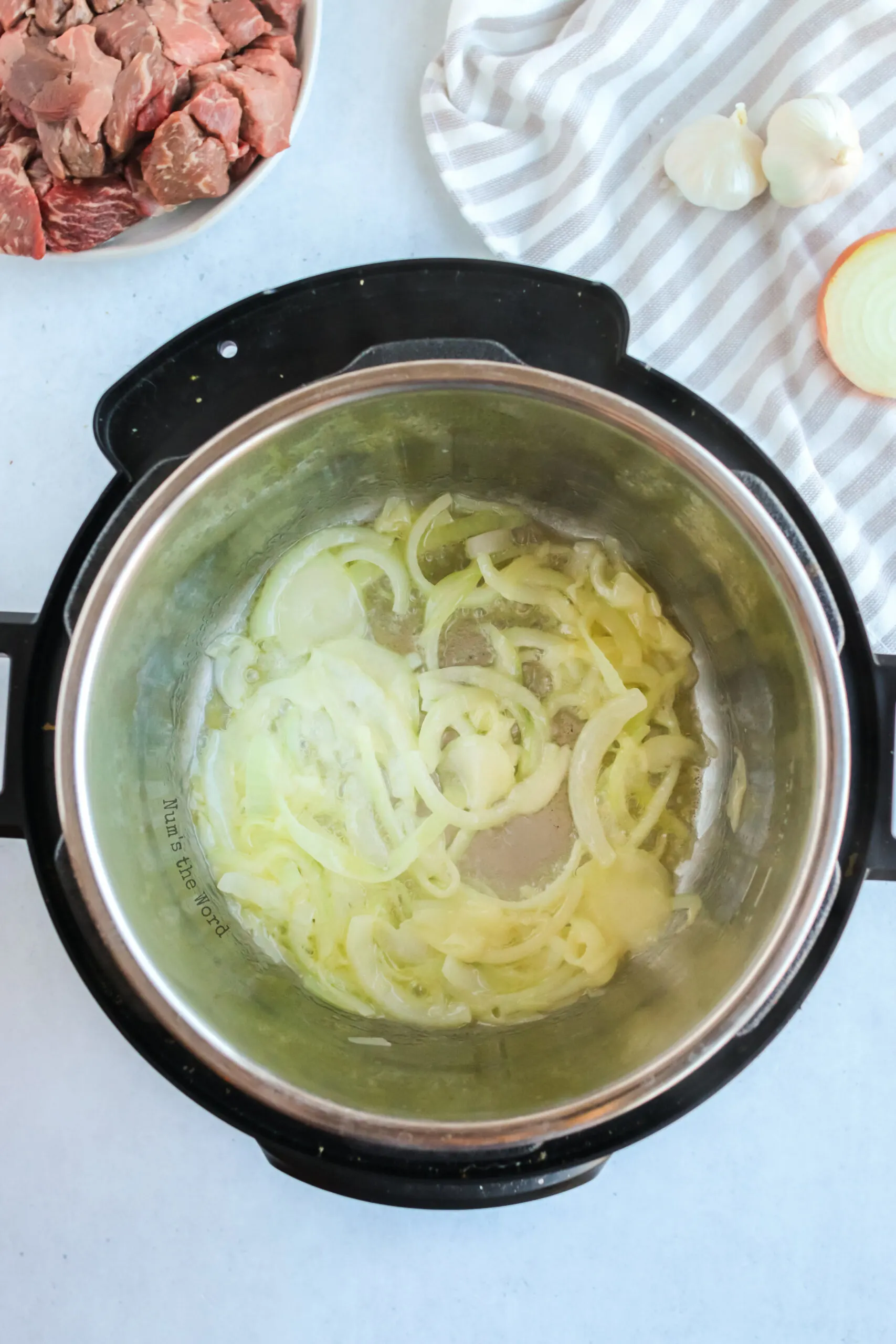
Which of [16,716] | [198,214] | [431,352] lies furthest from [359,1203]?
[198,214]

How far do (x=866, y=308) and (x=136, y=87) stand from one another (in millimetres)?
Result: 595

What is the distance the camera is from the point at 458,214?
0.84m

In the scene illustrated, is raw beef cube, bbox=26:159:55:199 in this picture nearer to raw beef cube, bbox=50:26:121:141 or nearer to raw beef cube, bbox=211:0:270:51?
raw beef cube, bbox=50:26:121:141

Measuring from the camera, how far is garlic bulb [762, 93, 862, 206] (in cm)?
76

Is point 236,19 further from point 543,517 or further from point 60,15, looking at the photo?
point 543,517

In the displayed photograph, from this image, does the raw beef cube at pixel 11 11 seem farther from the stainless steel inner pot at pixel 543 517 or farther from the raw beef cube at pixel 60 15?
the stainless steel inner pot at pixel 543 517

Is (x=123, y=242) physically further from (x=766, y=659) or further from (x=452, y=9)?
(x=766, y=659)

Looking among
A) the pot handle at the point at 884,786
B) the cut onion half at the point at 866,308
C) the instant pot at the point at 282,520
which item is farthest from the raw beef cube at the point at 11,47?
the pot handle at the point at 884,786

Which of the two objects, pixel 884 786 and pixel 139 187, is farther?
pixel 139 187

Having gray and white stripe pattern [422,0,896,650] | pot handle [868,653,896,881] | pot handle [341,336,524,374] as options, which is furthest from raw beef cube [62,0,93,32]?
pot handle [868,653,896,881]

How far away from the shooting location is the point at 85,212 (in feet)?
2.57

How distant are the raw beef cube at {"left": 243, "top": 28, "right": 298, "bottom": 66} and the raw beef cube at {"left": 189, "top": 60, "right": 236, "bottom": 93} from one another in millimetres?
37

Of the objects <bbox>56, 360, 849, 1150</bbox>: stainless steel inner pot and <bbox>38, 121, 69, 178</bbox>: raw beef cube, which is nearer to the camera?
<bbox>56, 360, 849, 1150</bbox>: stainless steel inner pot

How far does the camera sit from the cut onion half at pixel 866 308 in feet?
2.58
